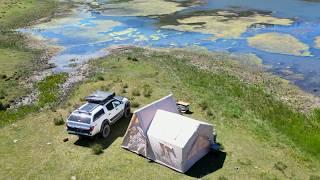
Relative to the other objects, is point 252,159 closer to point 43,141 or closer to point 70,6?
point 43,141

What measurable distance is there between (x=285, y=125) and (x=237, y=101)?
16.1 ft

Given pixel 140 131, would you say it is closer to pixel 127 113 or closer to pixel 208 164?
pixel 208 164

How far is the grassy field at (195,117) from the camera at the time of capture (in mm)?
23469

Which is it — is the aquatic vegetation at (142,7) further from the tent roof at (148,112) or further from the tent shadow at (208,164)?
the tent shadow at (208,164)

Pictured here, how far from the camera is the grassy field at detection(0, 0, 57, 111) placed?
121 ft

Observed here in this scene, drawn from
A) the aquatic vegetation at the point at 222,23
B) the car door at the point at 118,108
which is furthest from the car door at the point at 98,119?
the aquatic vegetation at the point at 222,23

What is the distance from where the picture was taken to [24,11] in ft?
240

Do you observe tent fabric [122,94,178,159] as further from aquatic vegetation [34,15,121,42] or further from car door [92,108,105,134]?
aquatic vegetation [34,15,121,42]

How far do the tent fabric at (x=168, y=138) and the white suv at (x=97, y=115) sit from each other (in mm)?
1935

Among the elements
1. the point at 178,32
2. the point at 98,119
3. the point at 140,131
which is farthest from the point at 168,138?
the point at 178,32

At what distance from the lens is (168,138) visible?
23.3 m

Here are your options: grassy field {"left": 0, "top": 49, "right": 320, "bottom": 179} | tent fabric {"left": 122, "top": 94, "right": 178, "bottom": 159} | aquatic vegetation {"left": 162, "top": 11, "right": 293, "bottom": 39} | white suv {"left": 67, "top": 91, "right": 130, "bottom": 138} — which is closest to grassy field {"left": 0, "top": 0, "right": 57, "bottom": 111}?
grassy field {"left": 0, "top": 49, "right": 320, "bottom": 179}

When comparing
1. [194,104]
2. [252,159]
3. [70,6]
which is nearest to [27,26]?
[70,6]

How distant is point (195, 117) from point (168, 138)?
24.0ft
